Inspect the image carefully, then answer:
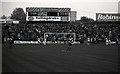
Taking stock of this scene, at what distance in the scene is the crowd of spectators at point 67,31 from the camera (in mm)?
70188

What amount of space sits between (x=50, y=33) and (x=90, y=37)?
36.9 ft

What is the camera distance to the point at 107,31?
2936 inches

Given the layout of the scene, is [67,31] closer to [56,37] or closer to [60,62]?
[56,37]

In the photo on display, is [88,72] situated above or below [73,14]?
below

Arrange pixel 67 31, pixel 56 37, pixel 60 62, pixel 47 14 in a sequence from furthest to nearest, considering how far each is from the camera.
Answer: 1. pixel 67 31
2. pixel 56 37
3. pixel 47 14
4. pixel 60 62

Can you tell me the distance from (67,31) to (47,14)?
10.5 m

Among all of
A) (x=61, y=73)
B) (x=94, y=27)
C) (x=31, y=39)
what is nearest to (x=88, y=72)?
(x=61, y=73)

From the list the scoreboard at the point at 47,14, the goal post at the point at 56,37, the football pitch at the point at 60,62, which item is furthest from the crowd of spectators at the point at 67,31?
the football pitch at the point at 60,62

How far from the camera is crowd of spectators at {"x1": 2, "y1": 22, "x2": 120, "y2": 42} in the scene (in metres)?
70.2

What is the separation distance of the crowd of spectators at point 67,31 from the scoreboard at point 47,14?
542 centimetres

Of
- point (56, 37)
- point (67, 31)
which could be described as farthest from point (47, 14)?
point (67, 31)

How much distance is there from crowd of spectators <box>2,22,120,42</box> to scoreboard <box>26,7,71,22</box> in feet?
17.8

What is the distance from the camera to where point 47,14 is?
6600 centimetres

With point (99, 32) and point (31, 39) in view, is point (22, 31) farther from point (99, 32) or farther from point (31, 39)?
point (99, 32)
